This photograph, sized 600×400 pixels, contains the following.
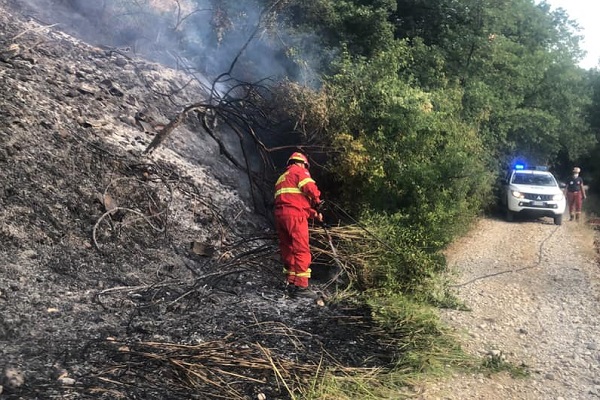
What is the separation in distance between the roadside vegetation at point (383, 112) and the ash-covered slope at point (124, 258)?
76cm

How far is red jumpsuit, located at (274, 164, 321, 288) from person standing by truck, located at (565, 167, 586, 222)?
11649mm

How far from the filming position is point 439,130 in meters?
9.90

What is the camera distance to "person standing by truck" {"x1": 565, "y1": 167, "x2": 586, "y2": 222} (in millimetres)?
16342

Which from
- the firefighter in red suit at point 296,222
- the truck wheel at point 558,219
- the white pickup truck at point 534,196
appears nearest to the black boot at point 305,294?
the firefighter in red suit at point 296,222

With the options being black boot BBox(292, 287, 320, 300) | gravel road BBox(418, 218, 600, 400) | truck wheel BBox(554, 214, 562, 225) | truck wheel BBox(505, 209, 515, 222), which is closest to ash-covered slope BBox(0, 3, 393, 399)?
black boot BBox(292, 287, 320, 300)

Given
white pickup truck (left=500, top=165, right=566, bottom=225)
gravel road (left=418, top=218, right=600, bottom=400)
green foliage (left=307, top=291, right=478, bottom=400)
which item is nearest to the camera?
green foliage (left=307, top=291, right=478, bottom=400)

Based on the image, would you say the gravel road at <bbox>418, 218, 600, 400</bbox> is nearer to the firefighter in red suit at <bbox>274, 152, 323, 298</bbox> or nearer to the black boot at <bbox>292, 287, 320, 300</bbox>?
the black boot at <bbox>292, 287, 320, 300</bbox>

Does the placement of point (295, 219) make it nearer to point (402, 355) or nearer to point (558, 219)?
point (402, 355)

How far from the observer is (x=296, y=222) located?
23.0 ft

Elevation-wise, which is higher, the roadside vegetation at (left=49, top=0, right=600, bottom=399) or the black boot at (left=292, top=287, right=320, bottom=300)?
the roadside vegetation at (left=49, top=0, right=600, bottom=399)

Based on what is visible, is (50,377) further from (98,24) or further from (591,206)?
(591,206)

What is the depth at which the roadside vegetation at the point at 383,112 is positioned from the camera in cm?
691

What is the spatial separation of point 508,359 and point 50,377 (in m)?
4.01

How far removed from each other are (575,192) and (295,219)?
12176 mm
